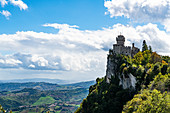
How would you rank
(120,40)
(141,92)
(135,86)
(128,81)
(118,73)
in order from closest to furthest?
1. (141,92)
2. (135,86)
3. (128,81)
4. (118,73)
5. (120,40)

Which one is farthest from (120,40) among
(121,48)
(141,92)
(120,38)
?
(141,92)

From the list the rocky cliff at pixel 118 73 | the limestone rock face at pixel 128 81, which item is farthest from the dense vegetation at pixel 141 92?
the limestone rock face at pixel 128 81

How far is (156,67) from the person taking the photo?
5947 cm

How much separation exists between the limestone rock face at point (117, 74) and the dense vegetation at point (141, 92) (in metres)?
0.66

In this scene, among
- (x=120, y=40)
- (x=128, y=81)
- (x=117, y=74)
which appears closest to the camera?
(x=128, y=81)

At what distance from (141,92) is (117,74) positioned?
32.6 metres

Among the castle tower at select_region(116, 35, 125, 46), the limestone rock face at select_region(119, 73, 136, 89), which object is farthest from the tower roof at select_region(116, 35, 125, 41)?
the limestone rock face at select_region(119, 73, 136, 89)

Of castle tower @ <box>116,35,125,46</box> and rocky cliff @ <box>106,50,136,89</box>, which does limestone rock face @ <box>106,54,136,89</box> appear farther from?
castle tower @ <box>116,35,125,46</box>

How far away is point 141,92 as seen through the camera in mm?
54219

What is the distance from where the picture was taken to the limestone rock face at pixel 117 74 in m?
70.4

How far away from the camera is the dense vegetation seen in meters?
40.8

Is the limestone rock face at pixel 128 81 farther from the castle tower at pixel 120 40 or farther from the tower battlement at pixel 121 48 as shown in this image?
the castle tower at pixel 120 40

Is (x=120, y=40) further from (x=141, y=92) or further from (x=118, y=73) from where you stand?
(x=141, y=92)

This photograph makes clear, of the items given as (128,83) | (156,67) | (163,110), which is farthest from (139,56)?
(163,110)
